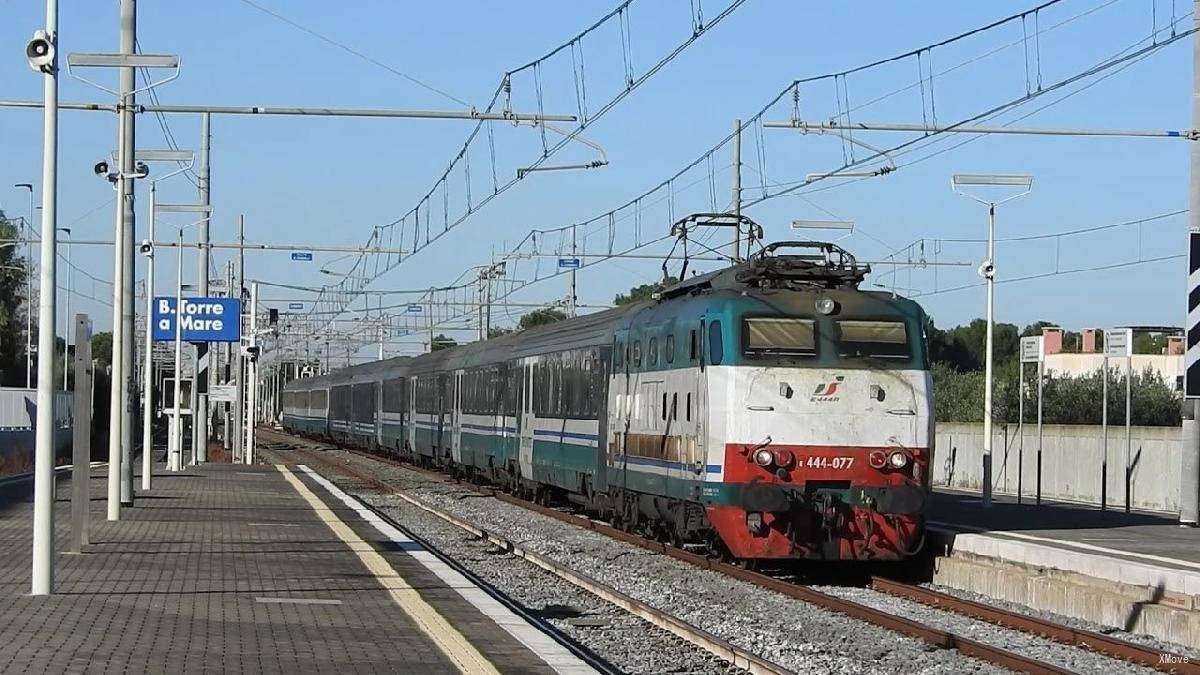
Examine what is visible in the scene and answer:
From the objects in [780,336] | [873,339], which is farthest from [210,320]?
[873,339]

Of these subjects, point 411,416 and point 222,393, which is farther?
point 411,416

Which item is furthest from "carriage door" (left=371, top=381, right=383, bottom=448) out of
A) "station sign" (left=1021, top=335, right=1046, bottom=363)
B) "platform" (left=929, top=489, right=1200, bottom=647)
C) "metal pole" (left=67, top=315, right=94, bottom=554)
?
"metal pole" (left=67, top=315, right=94, bottom=554)

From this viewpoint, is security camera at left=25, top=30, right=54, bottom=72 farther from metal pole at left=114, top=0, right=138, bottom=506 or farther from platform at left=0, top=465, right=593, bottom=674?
metal pole at left=114, top=0, right=138, bottom=506

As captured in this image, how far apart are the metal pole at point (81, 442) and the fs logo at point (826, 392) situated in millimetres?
7741

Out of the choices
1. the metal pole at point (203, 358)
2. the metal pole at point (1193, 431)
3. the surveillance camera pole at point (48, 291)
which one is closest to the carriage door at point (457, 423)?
the metal pole at point (203, 358)

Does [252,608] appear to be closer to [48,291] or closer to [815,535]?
[48,291]

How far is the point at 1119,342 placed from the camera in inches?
1109

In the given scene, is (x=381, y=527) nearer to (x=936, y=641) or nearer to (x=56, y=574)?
(x=56, y=574)

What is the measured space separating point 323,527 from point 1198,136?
13225 mm

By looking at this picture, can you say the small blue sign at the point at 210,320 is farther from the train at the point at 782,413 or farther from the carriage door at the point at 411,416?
the train at the point at 782,413

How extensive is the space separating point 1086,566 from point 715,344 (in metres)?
4.62

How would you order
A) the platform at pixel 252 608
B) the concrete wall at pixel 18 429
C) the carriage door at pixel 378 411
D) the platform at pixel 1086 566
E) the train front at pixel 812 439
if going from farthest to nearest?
1. the carriage door at pixel 378 411
2. the concrete wall at pixel 18 429
3. the train front at pixel 812 439
4. the platform at pixel 1086 566
5. the platform at pixel 252 608

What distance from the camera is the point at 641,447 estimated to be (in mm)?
23375

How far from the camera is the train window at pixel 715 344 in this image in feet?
64.7
